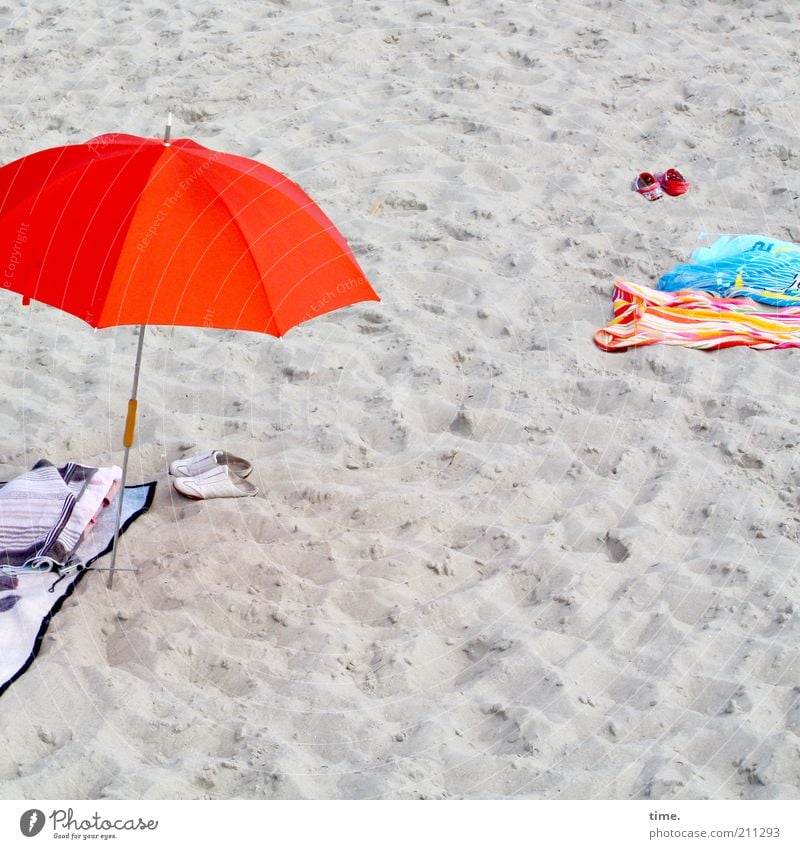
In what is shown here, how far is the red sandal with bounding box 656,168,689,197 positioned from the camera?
19.4ft

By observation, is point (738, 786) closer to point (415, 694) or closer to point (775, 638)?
point (775, 638)

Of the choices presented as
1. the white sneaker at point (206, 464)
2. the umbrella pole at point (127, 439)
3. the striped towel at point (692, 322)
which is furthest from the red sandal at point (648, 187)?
the umbrella pole at point (127, 439)

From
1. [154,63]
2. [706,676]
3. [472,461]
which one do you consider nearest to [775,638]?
[706,676]

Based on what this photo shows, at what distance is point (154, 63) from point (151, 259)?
3.97 metres

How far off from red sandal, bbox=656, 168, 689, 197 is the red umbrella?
292 centimetres

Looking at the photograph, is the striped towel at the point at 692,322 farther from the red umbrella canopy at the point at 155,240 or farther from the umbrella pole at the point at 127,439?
the umbrella pole at the point at 127,439

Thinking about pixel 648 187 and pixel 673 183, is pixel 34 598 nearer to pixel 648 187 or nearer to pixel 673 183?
pixel 648 187

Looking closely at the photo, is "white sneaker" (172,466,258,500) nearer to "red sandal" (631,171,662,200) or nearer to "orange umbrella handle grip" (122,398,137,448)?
"orange umbrella handle grip" (122,398,137,448)

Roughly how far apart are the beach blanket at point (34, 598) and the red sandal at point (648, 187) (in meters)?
3.23

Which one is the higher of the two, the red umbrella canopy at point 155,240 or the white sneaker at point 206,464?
the red umbrella canopy at point 155,240

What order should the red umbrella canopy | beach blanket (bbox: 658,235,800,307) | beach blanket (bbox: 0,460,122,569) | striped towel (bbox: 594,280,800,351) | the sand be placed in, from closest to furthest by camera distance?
the sand
the red umbrella canopy
beach blanket (bbox: 0,460,122,569)
striped towel (bbox: 594,280,800,351)
beach blanket (bbox: 658,235,800,307)

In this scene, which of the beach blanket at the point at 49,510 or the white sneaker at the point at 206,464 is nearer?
the beach blanket at the point at 49,510

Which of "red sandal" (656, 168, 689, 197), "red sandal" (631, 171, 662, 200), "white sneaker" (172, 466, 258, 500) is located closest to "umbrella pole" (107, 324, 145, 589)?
"white sneaker" (172, 466, 258, 500)

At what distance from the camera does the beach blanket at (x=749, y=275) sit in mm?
5320
